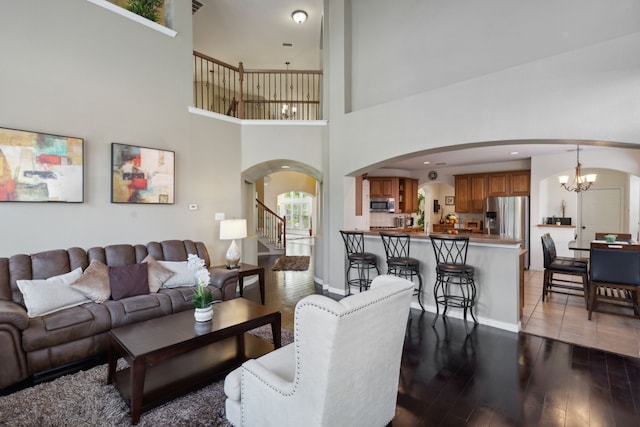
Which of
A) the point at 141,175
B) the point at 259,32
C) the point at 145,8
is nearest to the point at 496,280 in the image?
the point at 141,175

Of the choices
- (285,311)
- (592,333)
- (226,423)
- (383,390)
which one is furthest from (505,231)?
(226,423)

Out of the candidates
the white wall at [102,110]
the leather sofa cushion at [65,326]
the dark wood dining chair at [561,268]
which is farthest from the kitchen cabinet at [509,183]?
the leather sofa cushion at [65,326]

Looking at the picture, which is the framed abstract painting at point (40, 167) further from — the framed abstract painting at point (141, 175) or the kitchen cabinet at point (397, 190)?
the kitchen cabinet at point (397, 190)

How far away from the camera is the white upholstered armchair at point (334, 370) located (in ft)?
4.62

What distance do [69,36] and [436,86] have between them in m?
4.81

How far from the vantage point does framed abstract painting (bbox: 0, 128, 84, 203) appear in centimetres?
315

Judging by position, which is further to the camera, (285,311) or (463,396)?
(285,311)

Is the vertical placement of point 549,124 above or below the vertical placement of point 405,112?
below

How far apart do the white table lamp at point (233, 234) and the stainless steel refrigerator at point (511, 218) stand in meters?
6.12

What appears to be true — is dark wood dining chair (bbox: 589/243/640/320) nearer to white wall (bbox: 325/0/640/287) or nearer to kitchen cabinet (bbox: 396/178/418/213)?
white wall (bbox: 325/0/640/287)

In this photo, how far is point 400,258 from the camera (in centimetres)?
436

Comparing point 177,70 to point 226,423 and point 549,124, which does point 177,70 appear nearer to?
point 226,423

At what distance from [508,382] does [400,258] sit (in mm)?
2007

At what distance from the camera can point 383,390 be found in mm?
1855
